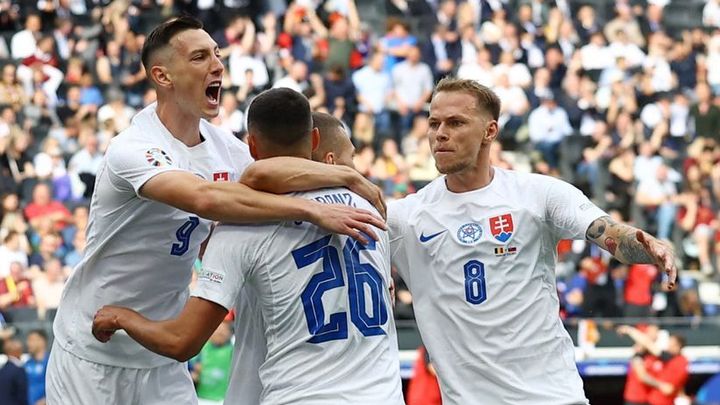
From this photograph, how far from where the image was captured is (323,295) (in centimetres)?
534

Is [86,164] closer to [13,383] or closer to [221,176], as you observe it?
[13,383]

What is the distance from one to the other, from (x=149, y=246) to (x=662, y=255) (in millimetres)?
2385

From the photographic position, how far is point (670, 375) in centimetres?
1459

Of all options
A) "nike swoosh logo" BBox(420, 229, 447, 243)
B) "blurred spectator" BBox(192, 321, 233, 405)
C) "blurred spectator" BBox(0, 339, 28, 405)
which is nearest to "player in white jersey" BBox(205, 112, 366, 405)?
"nike swoosh logo" BBox(420, 229, 447, 243)

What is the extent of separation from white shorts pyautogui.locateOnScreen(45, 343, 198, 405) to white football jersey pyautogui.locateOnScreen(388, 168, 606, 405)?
50.9 inches

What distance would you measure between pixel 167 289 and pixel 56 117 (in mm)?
12925

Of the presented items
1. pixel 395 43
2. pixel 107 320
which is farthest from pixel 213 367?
pixel 395 43

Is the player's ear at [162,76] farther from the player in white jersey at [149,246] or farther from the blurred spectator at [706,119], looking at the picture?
the blurred spectator at [706,119]

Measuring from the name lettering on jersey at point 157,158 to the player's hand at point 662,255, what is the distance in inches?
83.8

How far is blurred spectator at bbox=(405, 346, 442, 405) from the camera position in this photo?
13.8 m

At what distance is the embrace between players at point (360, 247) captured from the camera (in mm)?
5738

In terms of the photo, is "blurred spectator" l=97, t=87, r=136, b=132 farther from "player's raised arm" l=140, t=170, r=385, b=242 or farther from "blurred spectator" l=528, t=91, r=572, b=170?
"player's raised arm" l=140, t=170, r=385, b=242

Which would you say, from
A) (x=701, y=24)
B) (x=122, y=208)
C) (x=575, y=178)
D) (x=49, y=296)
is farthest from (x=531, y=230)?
(x=701, y=24)

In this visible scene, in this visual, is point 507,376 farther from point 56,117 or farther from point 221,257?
point 56,117
